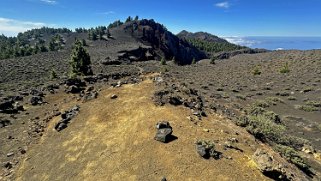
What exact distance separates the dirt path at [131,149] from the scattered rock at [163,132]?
1.37 feet

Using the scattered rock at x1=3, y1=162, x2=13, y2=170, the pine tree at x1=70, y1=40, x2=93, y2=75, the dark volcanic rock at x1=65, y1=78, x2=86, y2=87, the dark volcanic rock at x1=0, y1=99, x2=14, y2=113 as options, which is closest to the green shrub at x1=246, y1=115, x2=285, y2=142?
the scattered rock at x1=3, y1=162, x2=13, y2=170

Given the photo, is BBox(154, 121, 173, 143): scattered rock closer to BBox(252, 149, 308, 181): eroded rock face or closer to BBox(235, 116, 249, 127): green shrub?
BBox(252, 149, 308, 181): eroded rock face

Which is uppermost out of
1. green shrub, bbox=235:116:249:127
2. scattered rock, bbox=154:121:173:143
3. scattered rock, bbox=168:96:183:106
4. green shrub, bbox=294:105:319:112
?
scattered rock, bbox=168:96:183:106

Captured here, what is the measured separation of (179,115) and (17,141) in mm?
Answer: 14812

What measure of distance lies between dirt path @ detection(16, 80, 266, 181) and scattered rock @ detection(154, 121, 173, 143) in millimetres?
418

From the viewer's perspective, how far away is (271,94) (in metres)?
47.6

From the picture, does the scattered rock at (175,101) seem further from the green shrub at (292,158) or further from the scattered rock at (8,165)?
the scattered rock at (8,165)

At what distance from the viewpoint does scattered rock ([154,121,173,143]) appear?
17844mm

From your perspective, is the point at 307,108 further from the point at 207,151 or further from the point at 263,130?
the point at 207,151

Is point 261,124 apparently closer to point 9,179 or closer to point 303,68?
point 9,179

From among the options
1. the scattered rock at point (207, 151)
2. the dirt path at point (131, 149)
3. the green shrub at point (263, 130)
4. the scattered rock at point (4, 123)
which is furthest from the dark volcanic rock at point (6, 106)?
the green shrub at point (263, 130)

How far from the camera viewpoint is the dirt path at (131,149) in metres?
15.2

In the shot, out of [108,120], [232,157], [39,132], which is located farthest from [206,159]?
[39,132]

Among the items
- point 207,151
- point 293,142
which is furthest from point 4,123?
point 293,142
